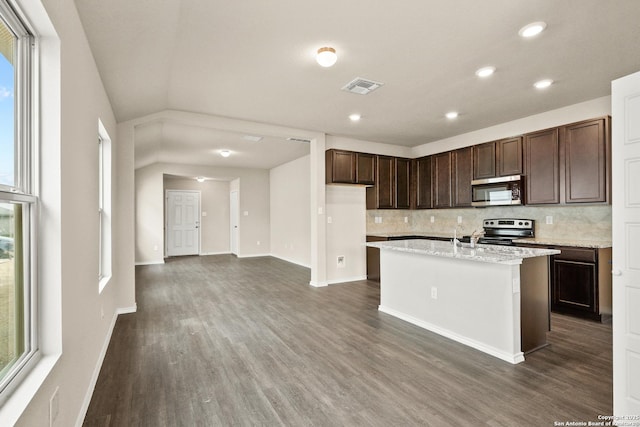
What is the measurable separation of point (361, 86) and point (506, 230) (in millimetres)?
3264

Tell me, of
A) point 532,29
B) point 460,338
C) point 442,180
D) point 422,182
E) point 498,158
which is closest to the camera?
point 532,29

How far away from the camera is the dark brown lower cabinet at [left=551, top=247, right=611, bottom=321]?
3.62 meters

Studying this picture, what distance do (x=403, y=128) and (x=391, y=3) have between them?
326 cm

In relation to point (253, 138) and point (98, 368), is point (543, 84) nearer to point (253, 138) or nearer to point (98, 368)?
point (253, 138)

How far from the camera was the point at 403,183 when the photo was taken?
6363mm

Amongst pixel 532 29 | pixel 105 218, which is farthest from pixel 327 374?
pixel 532 29

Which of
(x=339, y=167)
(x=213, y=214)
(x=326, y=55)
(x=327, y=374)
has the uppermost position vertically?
(x=326, y=55)

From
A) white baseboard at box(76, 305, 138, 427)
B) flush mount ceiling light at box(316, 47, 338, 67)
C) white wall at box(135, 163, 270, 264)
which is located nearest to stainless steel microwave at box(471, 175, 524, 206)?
flush mount ceiling light at box(316, 47, 338, 67)

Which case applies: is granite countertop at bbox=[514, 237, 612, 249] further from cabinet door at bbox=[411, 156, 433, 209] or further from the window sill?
the window sill

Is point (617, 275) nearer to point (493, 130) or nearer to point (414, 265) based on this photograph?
point (414, 265)

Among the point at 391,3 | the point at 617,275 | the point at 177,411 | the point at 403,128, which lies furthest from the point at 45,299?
the point at 403,128

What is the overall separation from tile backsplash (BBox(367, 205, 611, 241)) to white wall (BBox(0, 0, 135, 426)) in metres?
4.82

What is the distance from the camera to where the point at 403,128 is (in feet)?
17.3

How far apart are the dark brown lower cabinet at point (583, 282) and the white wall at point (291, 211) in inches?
183
